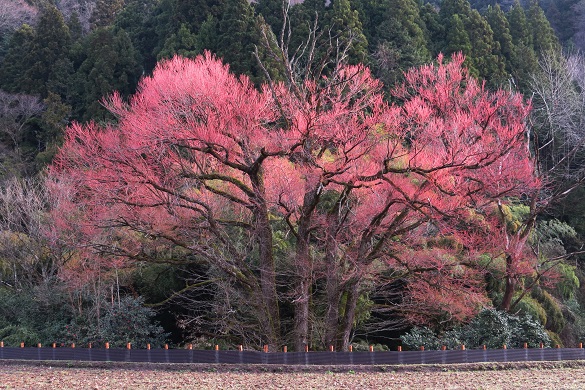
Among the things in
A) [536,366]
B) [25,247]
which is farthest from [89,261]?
[536,366]

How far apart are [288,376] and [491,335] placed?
17.7 ft

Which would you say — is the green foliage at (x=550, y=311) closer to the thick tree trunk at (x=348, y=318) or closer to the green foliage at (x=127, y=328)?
the thick tree trunk at (x=348, y=318)

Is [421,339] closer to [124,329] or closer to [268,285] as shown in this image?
[268,285]

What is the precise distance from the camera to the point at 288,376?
32.9 feet

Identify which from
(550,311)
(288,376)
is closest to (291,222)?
(288,376)

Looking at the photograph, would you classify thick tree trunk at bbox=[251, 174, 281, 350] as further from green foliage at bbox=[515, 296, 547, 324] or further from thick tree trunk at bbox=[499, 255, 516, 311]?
green foliage at bbox=[515, 296, 547, 324]

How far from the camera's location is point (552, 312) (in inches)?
648

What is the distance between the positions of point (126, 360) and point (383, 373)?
14.5 ft

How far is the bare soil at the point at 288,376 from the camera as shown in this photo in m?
8.98

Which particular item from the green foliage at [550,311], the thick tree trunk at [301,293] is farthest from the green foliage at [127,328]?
the green foliage at [550,311]

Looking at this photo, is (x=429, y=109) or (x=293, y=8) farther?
(x=293, y=8)

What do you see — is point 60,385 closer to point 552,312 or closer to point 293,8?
point 552,312

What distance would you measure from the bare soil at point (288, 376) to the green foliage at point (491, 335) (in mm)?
1928

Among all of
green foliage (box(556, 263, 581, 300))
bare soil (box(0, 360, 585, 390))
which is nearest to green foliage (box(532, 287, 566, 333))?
green foliage (box(556, 263, 581, 300))
